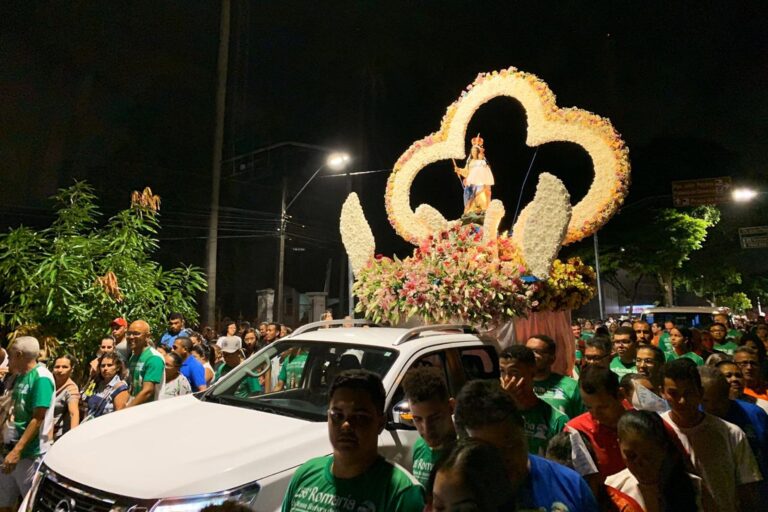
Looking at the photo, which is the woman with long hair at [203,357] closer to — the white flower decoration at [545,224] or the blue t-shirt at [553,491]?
the white flower decoration at [545,224]

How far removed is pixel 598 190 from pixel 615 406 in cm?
452

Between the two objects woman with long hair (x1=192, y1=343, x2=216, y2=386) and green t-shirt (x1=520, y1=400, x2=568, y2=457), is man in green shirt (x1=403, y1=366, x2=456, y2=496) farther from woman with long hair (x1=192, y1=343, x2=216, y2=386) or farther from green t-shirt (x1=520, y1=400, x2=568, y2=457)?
woman with long hair (x1=192, y1=343, x2=216, y2=386)

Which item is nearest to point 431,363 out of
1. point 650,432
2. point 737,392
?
point 650,432

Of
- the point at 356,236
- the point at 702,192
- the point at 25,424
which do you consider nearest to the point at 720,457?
the point at 356,236

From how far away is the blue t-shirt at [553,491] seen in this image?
1990 millimetres

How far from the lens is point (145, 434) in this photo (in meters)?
3.35

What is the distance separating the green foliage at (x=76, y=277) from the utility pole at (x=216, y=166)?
9.41ft

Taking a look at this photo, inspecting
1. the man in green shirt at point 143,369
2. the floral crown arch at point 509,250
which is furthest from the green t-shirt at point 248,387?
the floral crown arch at point 509,250

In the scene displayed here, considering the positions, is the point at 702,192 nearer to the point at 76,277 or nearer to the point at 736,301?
the point at 76,277

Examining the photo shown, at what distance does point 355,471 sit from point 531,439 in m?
1.49

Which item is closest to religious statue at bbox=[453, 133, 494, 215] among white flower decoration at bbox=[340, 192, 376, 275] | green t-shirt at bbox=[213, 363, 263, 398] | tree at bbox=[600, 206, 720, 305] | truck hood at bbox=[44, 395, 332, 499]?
white flower decoration at bbox=[340, 192, 376, 275]

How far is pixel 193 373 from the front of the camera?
6477 millimetres

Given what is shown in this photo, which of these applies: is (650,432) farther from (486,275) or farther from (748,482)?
(486,275)

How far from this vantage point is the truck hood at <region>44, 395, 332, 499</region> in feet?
9.05
